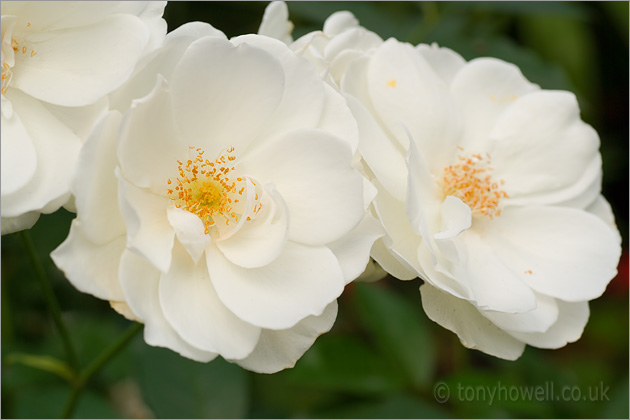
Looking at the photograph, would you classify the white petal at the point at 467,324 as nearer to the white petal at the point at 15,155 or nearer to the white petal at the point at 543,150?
the white petal at the point at 543,150

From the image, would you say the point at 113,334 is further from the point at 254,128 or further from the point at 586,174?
the point at 586,174

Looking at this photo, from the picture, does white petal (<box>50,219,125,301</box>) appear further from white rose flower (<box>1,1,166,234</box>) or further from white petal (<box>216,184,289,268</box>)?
white petal (<box>216,184,289,268</box>)

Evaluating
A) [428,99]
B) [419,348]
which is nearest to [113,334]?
[419,348]

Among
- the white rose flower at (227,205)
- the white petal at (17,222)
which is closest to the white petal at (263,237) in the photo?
the white rose flower at (227,205)

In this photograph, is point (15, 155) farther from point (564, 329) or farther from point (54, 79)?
point (564, 329)

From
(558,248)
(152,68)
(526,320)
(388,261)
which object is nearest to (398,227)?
(388,261)

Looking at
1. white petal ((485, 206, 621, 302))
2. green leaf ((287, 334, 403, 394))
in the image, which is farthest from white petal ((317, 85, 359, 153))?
green leaf ((287, 334, 403, 394))

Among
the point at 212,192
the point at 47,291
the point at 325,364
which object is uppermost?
the point at 212,192
